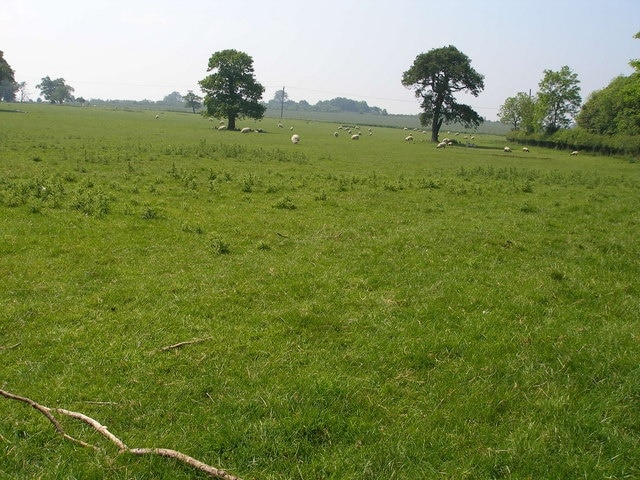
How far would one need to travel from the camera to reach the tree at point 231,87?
2628 inches

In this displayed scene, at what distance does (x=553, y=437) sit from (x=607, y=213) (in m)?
15.9

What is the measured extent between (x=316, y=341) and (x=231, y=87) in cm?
6698

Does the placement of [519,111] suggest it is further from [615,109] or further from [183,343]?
[183,343]

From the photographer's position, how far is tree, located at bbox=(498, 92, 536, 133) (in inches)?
3784

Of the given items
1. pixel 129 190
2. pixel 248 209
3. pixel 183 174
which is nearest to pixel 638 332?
pixel 248 209

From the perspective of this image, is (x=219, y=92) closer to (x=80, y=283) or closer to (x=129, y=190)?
(x=129, y=190)

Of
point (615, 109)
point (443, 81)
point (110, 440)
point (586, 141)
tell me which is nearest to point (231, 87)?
point (443, 81)

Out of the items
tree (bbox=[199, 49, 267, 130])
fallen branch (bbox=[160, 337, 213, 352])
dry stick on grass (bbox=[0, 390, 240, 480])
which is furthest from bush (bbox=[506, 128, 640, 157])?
dry stick on grass (bbox=[0, 390, 240, 480])

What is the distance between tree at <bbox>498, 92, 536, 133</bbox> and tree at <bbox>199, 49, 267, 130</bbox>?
57.8 m

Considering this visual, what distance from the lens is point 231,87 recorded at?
2687 inches

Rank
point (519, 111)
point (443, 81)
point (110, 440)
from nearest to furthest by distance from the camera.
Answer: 1. point (110, 440)
2. point (443, 81)
3. point (519, 111)

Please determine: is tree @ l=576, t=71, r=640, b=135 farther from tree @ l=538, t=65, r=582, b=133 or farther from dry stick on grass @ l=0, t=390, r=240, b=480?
dry stick on grass @ l=0, t=390, r=240, b=480

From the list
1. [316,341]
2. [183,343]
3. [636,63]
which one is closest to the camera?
[183,343]

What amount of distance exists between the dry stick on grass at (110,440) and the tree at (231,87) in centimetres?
6553
